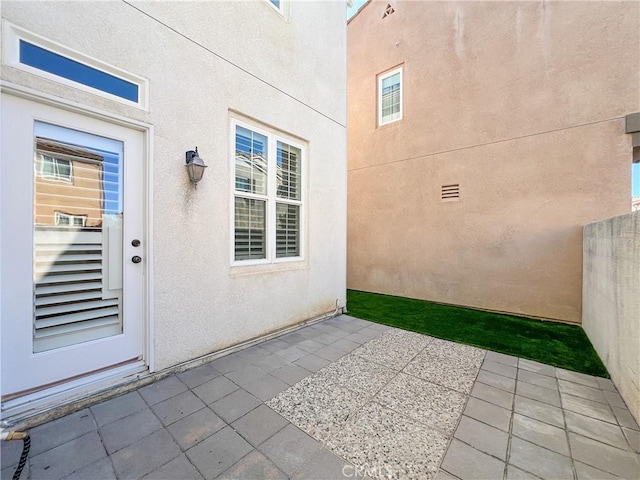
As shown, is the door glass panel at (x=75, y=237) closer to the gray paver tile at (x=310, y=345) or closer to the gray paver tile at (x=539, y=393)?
the gray paver tile at (x=310, y=345)

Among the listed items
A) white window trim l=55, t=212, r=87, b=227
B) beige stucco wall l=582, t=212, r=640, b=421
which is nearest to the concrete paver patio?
beige stucco wall l=582, t=212, r=640, b=421

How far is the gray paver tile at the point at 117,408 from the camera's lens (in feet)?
7.20

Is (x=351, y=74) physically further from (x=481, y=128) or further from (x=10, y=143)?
A: (x=10, y=143)

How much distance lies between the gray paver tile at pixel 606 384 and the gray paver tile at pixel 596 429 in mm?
806

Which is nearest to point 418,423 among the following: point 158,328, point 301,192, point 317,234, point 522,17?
point 158,328

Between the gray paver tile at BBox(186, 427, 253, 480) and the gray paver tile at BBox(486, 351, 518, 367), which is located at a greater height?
the gray paver tile at BBox(186, 427, 253, 480)

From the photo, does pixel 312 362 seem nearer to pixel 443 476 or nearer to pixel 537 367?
pixel 443 476

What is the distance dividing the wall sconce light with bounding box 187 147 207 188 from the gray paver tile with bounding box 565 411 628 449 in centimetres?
411

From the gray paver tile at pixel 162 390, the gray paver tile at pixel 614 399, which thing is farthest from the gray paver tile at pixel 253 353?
the gray paver tile at pixel 614 399

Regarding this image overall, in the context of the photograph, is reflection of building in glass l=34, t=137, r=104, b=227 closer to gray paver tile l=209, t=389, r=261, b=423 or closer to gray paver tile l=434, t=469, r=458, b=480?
gray paver tile l=209, t=389, r=261, b=423

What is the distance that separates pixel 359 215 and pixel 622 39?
5683mm

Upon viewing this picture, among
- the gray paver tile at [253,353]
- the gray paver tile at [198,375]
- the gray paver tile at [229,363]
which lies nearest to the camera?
the gray paver tile at [198,375]

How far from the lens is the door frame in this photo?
6.79 ft

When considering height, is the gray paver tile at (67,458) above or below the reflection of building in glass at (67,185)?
below
